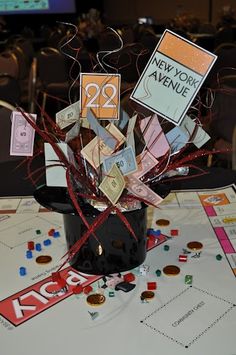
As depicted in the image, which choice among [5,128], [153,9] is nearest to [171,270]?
[5,128]

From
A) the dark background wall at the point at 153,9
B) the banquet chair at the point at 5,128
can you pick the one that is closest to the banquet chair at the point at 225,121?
the banquet chair at the point at 5,128

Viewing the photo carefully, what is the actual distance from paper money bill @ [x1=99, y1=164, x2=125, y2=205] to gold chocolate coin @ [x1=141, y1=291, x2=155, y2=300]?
0.18 meters

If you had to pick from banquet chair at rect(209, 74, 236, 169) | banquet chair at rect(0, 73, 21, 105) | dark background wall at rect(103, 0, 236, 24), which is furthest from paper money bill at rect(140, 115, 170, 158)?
dark background wall at rect(103, 0, 236, 24)

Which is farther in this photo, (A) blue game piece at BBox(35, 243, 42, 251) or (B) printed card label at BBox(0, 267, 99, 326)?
(A) blue game piece at BBox(35, 243, 42, 251)

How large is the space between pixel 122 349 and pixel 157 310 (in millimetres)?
114

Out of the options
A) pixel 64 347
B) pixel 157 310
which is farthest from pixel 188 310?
pixel 64 347

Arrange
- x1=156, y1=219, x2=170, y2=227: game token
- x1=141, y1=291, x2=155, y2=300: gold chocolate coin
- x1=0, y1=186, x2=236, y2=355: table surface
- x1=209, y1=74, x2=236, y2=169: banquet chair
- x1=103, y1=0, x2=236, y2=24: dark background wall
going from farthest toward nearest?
x1=103, y1=0, x2=236, y2=24: dark background wall, x1=209, y1=74, x2=236, y2=169: banquet chair, x1=156, y1=219, x2=170, y2=227: game token, x1=141, y1=291, x2=155, y2=300: gold chocolate coin, x1=0, y1=186, x2=236, y2=355: table surface

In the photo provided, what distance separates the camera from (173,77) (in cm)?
91

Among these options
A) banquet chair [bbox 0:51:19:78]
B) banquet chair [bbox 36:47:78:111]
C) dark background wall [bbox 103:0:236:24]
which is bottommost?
dark background wall [bbox 103:0:236:24]

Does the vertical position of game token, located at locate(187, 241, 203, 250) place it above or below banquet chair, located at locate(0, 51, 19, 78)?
above

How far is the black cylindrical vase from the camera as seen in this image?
3.08 feet

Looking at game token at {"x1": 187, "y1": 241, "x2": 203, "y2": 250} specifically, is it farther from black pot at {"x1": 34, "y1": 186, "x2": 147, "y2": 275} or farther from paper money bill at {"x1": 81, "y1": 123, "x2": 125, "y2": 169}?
paper money bill at {"x1": 81, "y1": 123, "x2": 125, "y2": 169}

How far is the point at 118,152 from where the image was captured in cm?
87

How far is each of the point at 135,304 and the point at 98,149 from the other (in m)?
0.27
